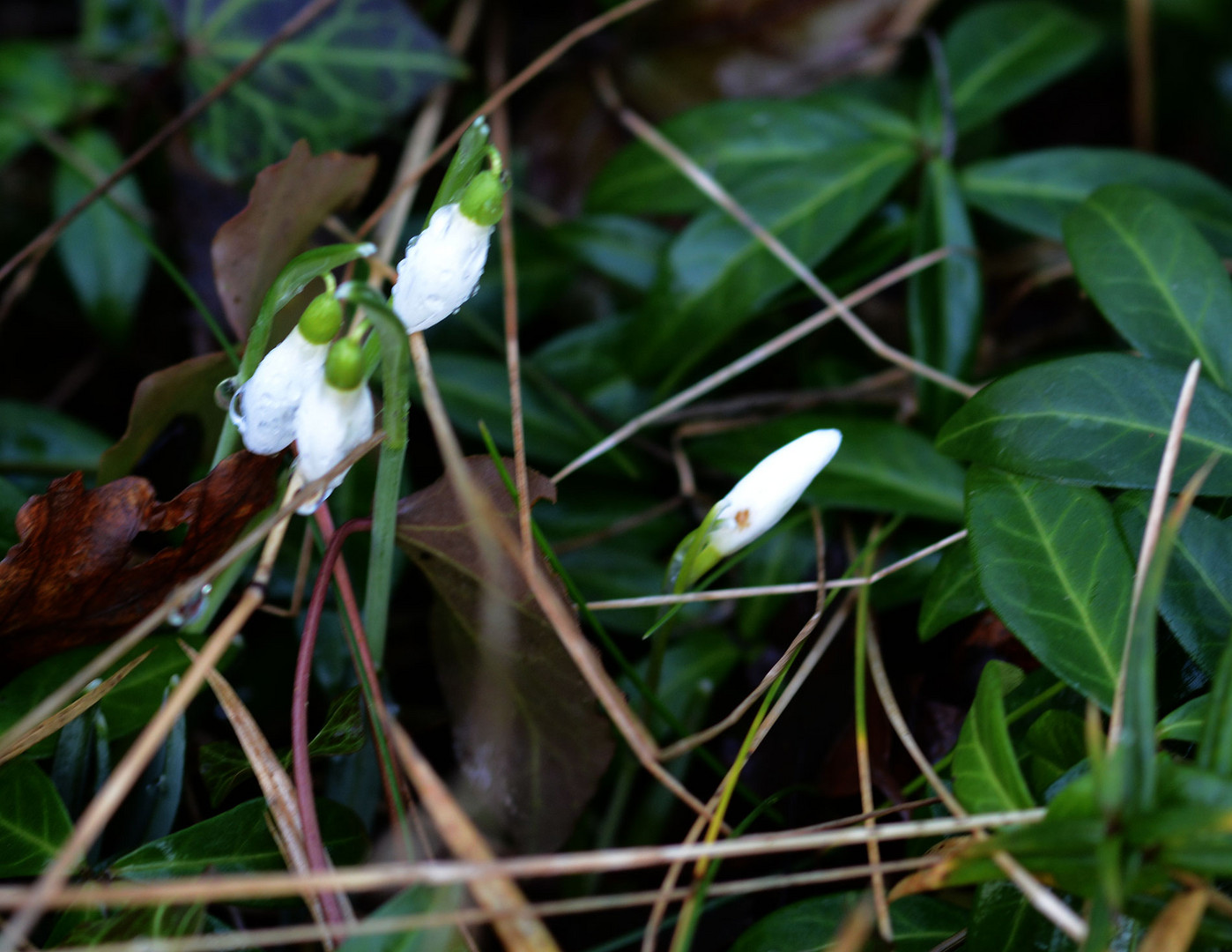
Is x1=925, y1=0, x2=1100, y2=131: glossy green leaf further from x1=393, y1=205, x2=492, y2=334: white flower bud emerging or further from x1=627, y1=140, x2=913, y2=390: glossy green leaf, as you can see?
x1=393, y1=205, x2=492, y2=334: white flower bud emerging

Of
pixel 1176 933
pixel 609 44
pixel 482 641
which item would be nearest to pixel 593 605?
pixel 482 641

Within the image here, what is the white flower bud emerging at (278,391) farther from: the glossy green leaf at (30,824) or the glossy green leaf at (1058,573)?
the glossy green leaf at (1058,573)

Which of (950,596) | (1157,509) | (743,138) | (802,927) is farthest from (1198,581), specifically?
(743,138)

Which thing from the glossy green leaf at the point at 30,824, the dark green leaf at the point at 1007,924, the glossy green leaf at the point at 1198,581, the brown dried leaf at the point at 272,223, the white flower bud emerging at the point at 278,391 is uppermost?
the brown dried leaf at the point at 272,223

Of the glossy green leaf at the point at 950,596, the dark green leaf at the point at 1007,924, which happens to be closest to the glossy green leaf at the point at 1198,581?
the glossy green leaf at the point at 950,596

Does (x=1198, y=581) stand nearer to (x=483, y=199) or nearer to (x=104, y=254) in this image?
(x=483, y=199)

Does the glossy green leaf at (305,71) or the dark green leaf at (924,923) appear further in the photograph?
the glossy green leaf at (305,71)
